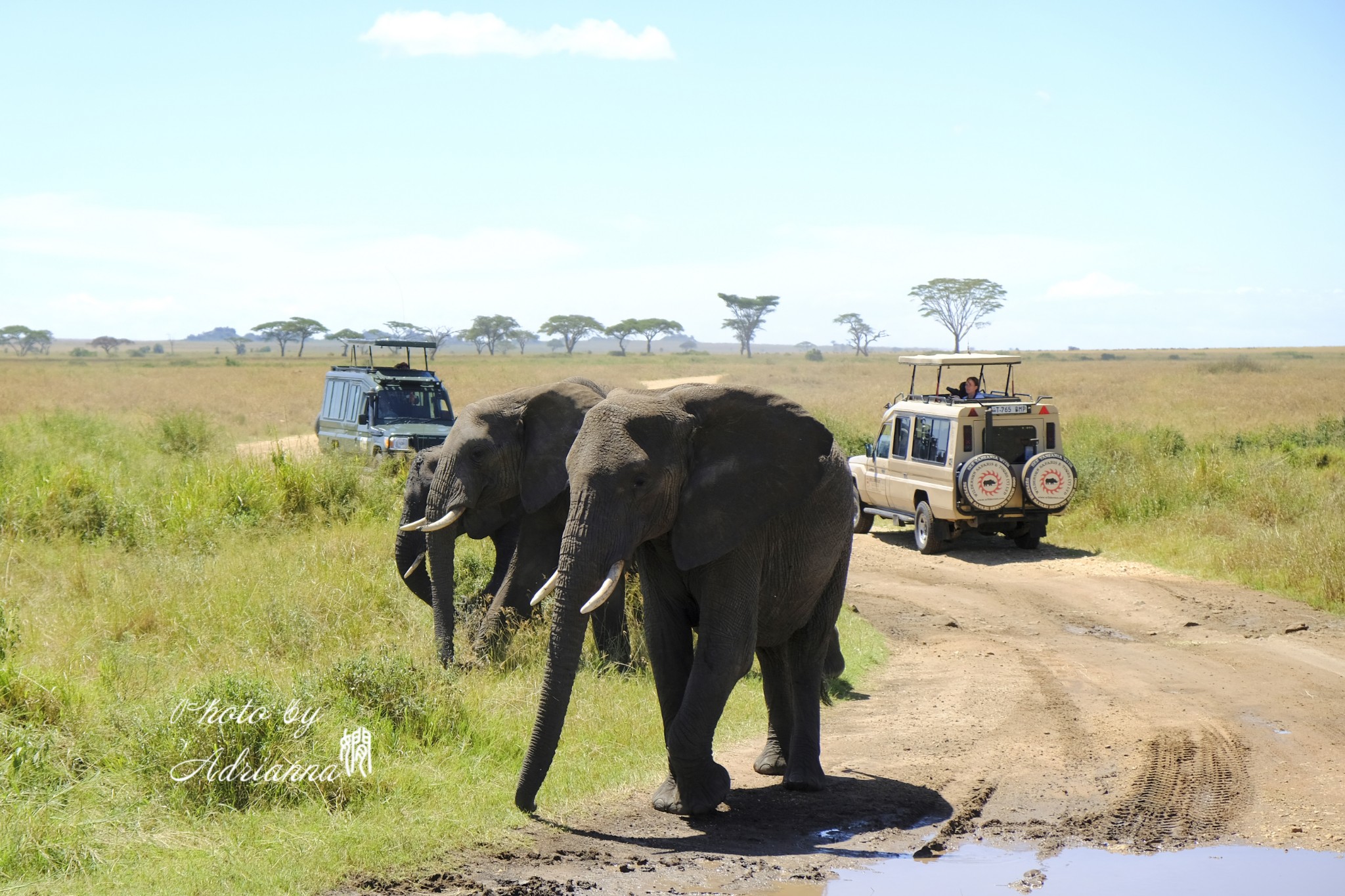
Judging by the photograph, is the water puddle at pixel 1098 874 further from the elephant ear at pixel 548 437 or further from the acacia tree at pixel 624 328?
the acacia tree at pixel 624 328

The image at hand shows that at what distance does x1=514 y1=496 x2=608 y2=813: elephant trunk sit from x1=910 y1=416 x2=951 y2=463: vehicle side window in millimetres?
11162

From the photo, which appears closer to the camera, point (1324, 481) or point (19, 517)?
point (19, 517)

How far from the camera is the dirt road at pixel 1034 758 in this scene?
579 centimetres

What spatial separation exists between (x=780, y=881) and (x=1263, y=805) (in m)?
2.92

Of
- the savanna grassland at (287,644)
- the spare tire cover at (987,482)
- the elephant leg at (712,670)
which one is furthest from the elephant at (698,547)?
the spare tire cover at (987,482)

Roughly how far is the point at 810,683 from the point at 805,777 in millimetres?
529

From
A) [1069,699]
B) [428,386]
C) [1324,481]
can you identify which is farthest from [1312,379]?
[1069,699]

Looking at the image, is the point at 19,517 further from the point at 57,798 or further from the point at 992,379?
the point at 992,379

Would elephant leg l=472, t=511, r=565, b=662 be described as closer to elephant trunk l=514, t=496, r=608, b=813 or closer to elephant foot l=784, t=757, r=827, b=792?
elephant foot l=784, t=757, r=827, b=792

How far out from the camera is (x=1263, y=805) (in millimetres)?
6535

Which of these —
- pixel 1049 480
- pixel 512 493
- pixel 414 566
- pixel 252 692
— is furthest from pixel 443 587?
pixel 1049 480

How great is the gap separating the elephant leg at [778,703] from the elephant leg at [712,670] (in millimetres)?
890

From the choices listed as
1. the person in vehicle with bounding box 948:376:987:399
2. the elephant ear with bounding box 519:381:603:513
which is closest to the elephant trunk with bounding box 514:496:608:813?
the elephant ear with bounding box 519:381:603:513

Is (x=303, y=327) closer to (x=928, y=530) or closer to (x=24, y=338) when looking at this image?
(x=24, y=338)
